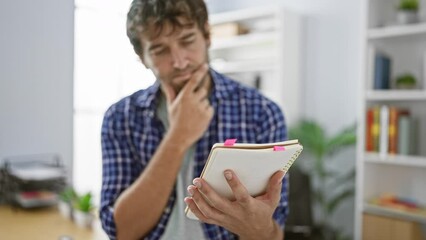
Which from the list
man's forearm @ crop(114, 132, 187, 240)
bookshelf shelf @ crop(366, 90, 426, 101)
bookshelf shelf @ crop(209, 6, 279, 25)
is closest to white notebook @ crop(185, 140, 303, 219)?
man's forearm @ crop(114, 132, 187, 240)

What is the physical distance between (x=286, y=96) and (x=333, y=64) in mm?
274

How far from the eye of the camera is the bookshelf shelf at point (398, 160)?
1550 millimetres

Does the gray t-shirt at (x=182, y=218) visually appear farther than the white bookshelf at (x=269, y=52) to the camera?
No

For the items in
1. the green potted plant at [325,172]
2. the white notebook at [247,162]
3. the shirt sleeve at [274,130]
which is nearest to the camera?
the white notebook at [247,162]

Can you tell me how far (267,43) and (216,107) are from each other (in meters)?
1.78

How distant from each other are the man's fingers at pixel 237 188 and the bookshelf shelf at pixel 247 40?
1895 millimetres

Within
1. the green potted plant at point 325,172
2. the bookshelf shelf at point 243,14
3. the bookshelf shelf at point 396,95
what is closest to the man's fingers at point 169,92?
the bookshelf shelf at point 396,95

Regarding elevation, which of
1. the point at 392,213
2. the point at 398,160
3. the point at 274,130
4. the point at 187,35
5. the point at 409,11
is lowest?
the point at 392,213

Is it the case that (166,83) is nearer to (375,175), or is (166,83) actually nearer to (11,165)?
(11,165)

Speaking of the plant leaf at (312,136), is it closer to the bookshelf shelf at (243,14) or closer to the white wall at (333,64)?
the white wall at (333,64)

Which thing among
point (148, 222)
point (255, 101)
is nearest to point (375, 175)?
point (255, 101)

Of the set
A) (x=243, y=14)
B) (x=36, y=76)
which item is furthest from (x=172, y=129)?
(x=243, y=14)

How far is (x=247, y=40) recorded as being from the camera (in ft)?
7.30

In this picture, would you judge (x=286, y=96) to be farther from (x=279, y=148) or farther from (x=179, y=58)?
(x=279, y=148)
